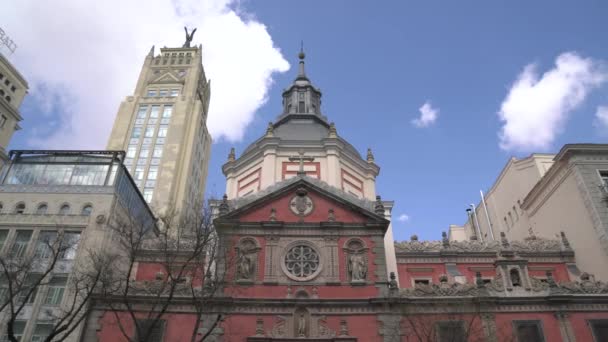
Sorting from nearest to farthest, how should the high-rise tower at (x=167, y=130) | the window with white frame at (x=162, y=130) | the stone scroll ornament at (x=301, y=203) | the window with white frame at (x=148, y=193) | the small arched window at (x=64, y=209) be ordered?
the small arched window at (x=64, y=209) → the stone scroll ornament at (x=301, y=203) → the window with white frame at (x=148, y=193) → the high-rise tower at (x=167, y=130) → the window with white frame at (x=162, y=130)

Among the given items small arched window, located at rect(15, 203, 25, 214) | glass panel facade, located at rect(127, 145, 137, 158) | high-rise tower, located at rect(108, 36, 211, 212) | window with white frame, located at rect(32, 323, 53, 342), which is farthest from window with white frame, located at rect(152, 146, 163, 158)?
window with white frame, located at rect(32, 323, 53, 342)

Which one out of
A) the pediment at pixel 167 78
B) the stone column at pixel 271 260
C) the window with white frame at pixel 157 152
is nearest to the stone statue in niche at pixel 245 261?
the stone column at pixel 271 260

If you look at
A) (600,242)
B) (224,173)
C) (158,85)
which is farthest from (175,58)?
(600,242)

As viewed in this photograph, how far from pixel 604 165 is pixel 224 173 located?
30.8 meters

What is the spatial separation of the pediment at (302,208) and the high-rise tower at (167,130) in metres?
39.6

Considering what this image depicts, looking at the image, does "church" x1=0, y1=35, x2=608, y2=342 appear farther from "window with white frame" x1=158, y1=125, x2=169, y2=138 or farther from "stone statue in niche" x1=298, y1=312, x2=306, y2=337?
"window with white frame" x1=158, y1=125, x2=169, y2=138

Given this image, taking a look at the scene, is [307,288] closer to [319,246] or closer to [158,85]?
[319,246]

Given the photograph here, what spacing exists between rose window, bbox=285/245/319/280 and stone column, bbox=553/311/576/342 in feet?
46.2

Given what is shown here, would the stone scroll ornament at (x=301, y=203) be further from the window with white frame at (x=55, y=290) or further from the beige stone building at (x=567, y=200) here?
the beige stone building at (x=567, y=200)

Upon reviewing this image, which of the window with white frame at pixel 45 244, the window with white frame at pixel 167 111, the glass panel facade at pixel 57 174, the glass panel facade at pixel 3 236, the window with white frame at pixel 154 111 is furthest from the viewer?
the window with white frame at pixel 167 111

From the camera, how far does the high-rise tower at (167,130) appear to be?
2931 inches

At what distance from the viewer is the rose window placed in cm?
2870

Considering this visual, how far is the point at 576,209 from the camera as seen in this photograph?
35.3 m

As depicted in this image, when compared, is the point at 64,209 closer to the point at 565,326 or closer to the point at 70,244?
the point at 70,244
